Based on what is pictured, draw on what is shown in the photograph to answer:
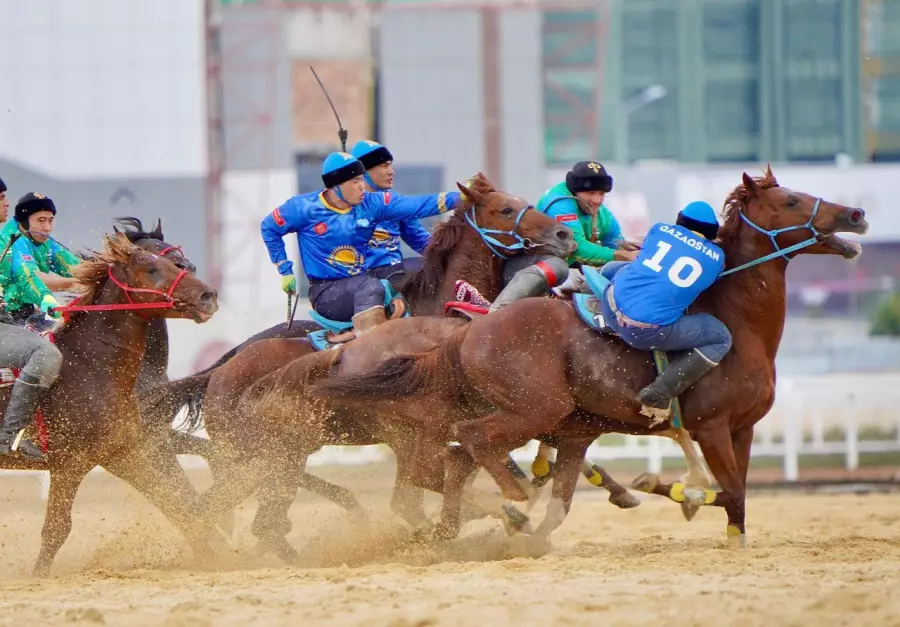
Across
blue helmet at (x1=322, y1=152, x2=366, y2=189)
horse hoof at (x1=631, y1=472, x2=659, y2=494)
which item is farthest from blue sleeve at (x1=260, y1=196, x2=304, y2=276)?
horse hoof at (x1=631, y1=472, x2=659, y2=494)

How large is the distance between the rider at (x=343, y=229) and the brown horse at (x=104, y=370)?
0.78m

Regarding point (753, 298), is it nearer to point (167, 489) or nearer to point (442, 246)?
point (442, 246)

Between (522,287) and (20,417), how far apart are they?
3048 millimetres

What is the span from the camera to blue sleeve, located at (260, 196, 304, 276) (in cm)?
817

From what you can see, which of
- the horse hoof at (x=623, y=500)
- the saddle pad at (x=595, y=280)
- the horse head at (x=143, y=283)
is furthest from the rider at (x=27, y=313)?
the horse hoof at (x=623, y=500)

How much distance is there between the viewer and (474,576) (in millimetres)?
6504

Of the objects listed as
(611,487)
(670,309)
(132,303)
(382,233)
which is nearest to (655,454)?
(611,487)

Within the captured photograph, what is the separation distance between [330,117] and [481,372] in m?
27.7

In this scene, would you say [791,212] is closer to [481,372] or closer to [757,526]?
[481,372]

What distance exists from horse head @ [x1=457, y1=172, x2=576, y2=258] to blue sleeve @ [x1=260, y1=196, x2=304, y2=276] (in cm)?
108

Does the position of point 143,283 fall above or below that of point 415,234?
below

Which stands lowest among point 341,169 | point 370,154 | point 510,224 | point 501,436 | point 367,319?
point 501,436

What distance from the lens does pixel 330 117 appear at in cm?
3438

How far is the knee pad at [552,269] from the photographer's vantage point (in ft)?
25.6
